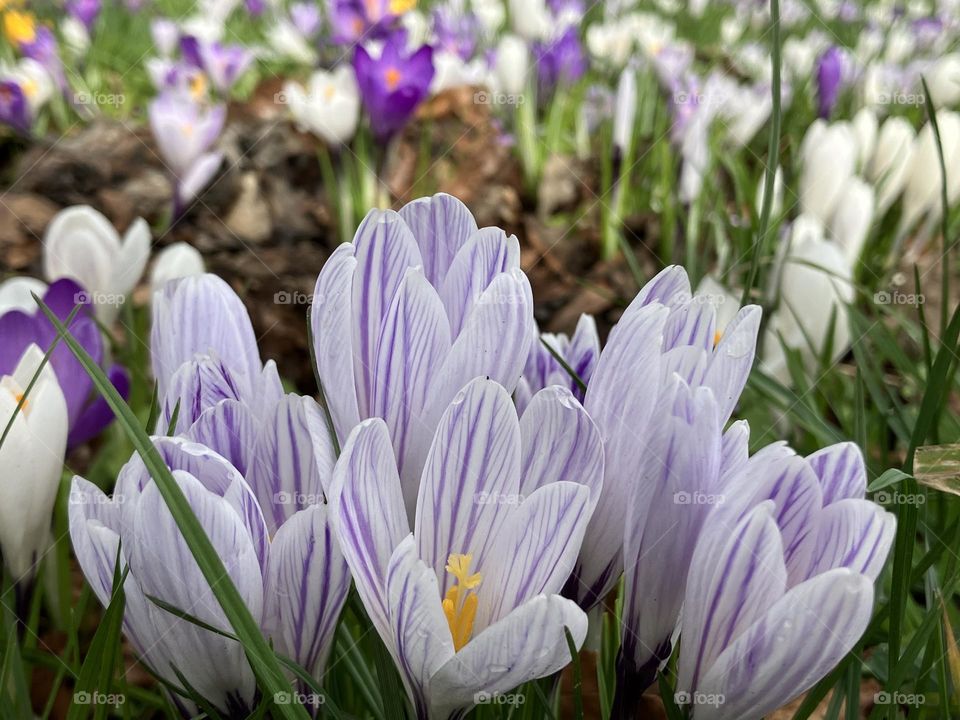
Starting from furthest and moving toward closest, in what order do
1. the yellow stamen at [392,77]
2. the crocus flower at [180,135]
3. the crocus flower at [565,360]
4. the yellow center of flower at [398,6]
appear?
the yellow center of flower at [398,6] < the yellow stamen at [392,77] < the crocus flower at [180,135] < the crocus flower at [565,360]

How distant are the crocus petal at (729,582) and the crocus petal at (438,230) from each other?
21 cm

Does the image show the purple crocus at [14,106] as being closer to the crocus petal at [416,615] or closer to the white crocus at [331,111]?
the white crocus at [331,111]

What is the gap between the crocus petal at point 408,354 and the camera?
49cm

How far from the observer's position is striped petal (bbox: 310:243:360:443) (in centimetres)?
48

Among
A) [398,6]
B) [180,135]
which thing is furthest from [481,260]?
[398,6]

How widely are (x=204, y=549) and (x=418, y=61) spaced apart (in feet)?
5.69

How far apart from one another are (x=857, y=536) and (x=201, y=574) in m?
0.30

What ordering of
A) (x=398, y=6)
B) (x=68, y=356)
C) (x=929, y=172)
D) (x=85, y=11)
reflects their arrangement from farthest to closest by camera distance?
(x=85, y=11), (x=398, y=6), (x=929, y=172), (x=68, y=356)

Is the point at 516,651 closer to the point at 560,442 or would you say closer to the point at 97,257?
the point at 560,442

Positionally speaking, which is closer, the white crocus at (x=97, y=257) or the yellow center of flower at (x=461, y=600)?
the yellow center of flower at (x=461, y=600)

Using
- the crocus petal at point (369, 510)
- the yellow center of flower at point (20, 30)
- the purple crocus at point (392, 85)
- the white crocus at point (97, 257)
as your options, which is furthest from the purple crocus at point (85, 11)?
the crocus petal at point (369, 510)

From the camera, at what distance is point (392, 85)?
205 centimetres

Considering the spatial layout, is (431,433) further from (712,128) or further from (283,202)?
(712,128)

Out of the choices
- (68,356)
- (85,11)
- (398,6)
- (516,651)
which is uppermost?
(85,11)
